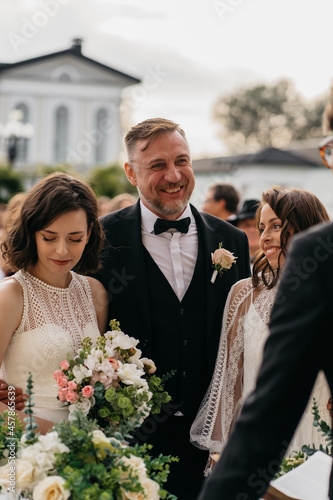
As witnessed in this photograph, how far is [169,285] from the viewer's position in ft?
10.9

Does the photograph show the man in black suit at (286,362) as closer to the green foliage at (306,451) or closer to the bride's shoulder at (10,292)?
the green foliage at (306,451)

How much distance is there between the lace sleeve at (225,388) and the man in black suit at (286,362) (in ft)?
5.79

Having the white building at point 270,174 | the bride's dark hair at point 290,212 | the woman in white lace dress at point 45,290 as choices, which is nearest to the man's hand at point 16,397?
the woman in white lace dress at point 45,290

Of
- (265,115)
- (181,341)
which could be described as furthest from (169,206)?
(265,115)

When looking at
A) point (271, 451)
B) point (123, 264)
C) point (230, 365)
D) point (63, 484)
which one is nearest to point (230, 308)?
point (230, 365)

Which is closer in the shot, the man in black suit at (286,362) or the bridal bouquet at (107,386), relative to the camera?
the man in black suit at (286,362)

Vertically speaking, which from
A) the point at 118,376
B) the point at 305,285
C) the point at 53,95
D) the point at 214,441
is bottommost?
the point at 214,441

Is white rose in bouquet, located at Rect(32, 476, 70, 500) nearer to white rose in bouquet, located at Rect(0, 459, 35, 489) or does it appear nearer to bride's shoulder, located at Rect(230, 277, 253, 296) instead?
white rose in bouquet, located at Rect(0, 459, 35, 489)

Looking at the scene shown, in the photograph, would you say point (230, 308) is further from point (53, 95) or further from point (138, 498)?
point (53, 95)

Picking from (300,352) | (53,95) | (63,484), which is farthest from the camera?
(53,95)

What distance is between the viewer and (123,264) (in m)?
3.34

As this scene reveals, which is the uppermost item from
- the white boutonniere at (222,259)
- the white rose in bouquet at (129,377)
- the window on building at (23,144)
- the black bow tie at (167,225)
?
the window on building at (23,144)

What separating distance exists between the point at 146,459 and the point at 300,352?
0.82 meters

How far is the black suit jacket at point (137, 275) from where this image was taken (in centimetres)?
324
